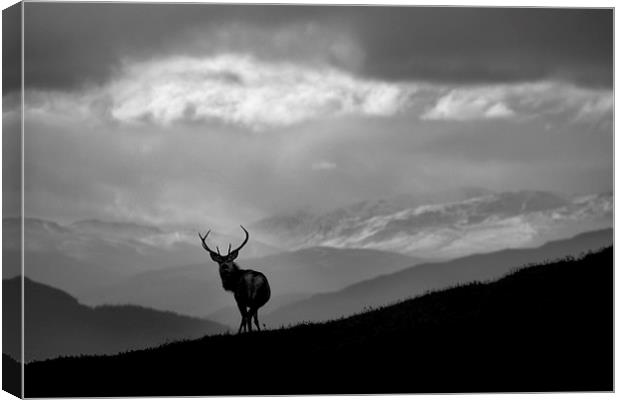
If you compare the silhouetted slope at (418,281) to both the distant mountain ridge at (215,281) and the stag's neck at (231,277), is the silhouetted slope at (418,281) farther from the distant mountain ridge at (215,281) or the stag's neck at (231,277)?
the stag's neck at (231,277)

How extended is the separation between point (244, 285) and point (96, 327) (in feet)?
9.05

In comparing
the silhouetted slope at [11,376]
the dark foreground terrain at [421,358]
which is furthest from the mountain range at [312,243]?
the silhouetted slope at [11,376]

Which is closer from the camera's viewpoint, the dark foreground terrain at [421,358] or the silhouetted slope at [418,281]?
the dark foreground terrain at [421,358]

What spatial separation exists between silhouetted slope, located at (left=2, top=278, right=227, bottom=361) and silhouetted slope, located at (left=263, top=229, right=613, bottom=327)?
5.10 feet

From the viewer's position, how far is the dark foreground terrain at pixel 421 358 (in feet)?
75.8

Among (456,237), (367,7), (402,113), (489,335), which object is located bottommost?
(489,335)

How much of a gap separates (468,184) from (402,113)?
1728mm

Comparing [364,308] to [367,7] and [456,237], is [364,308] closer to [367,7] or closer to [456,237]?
[456,237]

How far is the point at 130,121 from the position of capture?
2412 centimetres

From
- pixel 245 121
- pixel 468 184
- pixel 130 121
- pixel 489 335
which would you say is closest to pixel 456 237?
Result: pixel 468 184

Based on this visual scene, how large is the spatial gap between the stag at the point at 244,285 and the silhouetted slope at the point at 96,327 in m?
0.53

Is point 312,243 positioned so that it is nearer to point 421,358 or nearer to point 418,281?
point 418,281

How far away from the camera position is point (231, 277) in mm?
24859

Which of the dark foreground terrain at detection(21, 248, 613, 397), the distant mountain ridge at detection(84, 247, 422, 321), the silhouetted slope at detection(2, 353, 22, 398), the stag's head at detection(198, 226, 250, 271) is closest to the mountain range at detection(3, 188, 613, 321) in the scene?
the distant mountain ridge at detection(84, 247, 422, 321)
